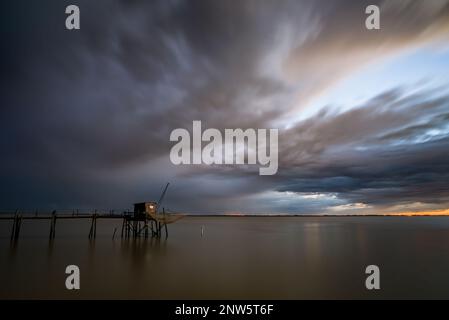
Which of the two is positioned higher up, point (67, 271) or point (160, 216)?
point (160, 216)

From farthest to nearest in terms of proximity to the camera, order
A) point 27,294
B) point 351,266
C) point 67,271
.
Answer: point 351,266 → point 67,271 → point 27,294

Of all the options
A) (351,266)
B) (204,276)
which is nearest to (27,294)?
(204,276)

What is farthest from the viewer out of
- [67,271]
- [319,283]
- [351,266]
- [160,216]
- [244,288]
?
[160,216]

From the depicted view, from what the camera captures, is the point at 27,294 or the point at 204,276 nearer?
the point at 27,294

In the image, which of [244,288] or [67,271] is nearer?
[244,288]

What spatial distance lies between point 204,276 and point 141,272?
610 centimetres
